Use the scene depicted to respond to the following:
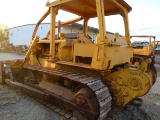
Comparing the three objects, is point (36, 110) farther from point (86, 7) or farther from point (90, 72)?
point (86, 7)

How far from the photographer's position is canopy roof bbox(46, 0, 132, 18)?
12.8 ft

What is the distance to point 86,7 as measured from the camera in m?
4.36

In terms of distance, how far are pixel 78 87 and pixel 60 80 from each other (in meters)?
0.73

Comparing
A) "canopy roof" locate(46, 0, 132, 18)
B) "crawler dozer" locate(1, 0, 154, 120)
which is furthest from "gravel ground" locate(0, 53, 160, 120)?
→ "canopy roof" locate(46, 0, 132, 18)

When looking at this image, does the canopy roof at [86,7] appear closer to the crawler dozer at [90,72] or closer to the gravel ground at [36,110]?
the crawler dozer at [90,72]

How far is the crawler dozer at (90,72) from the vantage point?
304 cm

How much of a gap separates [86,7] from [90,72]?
195 centimetres

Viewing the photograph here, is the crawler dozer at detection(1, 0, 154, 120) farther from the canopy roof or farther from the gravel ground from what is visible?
the gravel ground

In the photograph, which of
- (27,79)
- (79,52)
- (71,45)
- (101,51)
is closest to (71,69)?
(79,52)

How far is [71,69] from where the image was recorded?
3.71m

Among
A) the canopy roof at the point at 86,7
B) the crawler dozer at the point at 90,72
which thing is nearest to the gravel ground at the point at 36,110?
the crawler dozer at the point at 90,72

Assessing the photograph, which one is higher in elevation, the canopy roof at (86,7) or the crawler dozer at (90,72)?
the canopy roof at (86,7)

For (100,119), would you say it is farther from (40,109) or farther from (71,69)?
(40,109)

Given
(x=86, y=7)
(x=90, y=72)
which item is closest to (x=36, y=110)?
(x=90, y=72)
